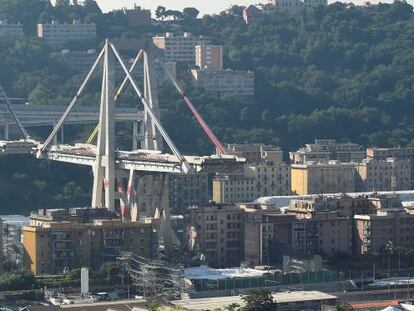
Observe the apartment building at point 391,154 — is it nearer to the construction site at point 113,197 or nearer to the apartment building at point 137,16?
the construction site at point 113,197

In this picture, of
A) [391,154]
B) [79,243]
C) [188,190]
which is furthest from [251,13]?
[79,243]

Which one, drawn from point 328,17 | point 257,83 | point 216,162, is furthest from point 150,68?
point 328,17

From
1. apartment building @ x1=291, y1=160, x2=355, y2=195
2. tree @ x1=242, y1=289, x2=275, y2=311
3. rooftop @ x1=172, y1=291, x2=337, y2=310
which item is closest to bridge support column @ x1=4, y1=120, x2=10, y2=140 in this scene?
apartment building @ x1=291, y1=160, x2=355, y2=195

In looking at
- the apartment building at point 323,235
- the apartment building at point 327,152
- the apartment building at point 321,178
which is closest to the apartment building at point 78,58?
the apartment building at point 327,152

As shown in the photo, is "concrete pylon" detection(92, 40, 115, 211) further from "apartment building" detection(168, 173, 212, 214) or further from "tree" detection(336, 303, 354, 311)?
"tree" detection(336, 303, 354, 311)

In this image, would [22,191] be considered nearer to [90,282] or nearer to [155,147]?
[155,147]

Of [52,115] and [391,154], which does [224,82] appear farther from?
[391,154]
